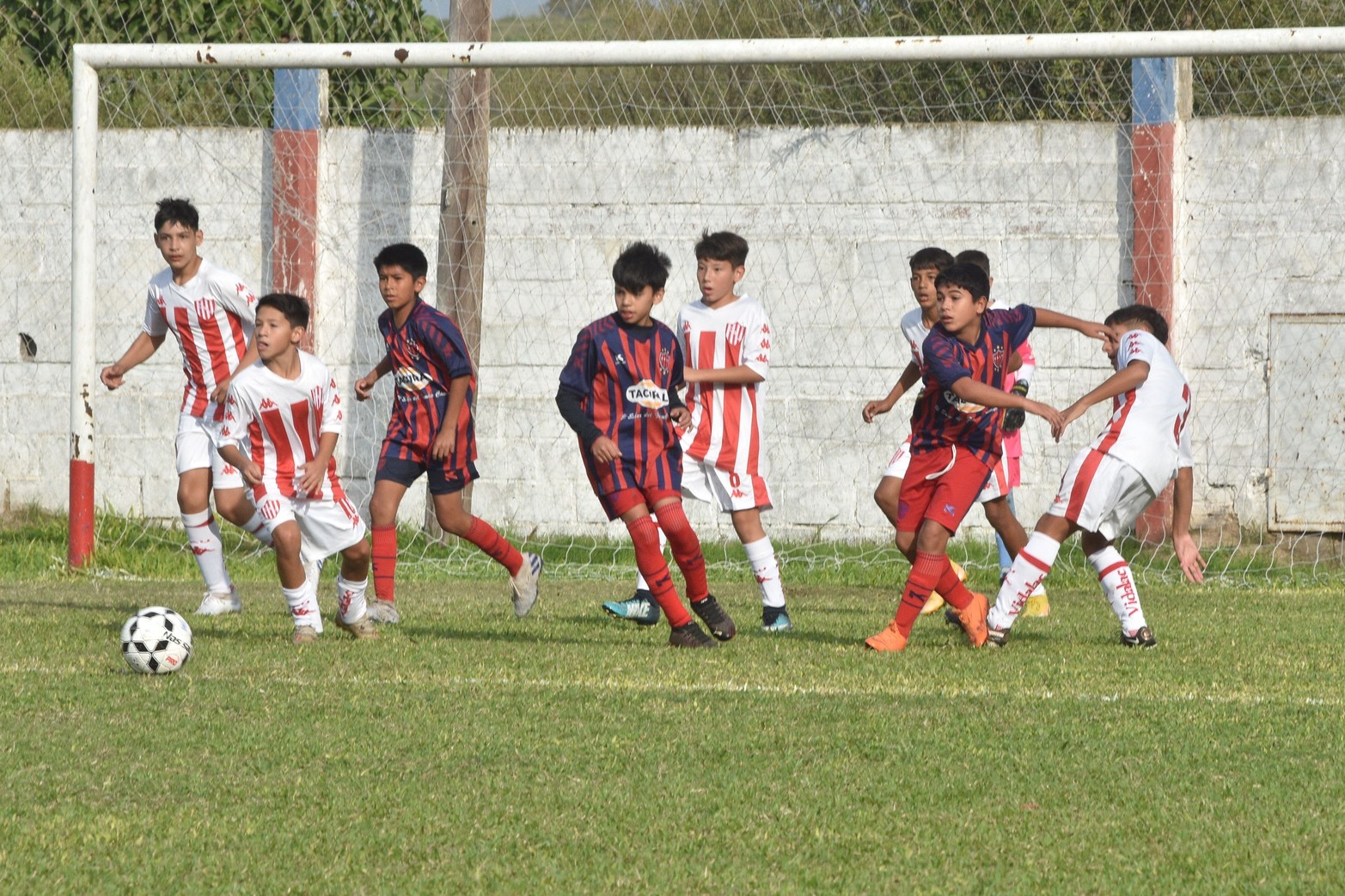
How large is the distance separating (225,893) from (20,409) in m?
9.11

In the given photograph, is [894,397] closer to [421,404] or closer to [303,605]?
[421,404]

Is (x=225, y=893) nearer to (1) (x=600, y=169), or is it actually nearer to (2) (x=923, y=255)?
(2) (x=923, y=255)

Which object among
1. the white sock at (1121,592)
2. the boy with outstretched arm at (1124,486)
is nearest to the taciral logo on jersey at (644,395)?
the boy with outstretched arm at (1124,486)

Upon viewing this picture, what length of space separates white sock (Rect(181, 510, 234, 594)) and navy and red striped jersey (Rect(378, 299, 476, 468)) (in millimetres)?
1225

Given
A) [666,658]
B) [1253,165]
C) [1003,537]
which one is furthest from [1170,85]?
[666,658]

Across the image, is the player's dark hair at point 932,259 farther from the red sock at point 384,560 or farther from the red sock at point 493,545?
the red sock at point 384,560

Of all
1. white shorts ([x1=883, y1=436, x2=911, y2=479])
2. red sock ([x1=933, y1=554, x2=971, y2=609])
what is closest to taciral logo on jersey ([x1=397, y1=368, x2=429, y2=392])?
white shorts ([x1=883, y1=436, x2=911, y2=479])

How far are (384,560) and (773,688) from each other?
2.39 m

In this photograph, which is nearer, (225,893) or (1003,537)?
(225,893)

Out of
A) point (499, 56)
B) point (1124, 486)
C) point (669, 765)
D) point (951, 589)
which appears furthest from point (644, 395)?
point (499, 56)

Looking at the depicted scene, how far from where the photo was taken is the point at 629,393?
20.5ft

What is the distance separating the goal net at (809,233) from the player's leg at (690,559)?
3709 mm

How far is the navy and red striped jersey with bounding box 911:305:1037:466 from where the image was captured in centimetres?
615

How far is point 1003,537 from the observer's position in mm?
7328
